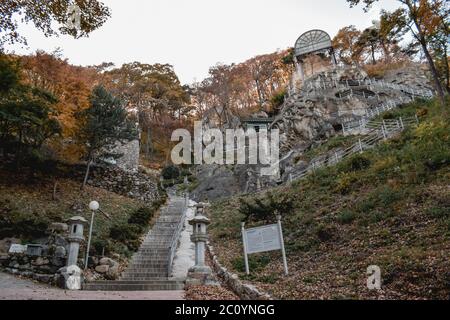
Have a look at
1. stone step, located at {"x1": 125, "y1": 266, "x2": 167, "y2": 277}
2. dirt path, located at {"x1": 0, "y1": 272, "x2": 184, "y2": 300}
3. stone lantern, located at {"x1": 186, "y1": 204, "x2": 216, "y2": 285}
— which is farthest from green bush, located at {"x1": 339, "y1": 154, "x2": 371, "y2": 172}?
dirt path, located at {"x1": 0, "y1": 272, "x2": 184, "y2": 300}

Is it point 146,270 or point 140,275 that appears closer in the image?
point 140,275

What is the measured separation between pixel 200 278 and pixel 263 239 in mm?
2273

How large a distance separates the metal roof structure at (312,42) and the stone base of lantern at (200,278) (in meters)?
41.3

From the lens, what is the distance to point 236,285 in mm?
8719

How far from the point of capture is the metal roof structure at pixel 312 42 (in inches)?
1738

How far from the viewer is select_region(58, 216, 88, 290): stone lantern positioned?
9.59 metres

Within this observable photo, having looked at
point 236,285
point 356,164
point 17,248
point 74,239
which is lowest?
point 236,285

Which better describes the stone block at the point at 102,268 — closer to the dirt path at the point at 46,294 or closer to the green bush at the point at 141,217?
the dirt path at the point at 46,294

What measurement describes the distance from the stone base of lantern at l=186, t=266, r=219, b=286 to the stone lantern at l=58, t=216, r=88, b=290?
3.44 metres

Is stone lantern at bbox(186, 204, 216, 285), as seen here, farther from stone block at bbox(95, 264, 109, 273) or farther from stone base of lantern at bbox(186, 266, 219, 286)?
stone block at bbox(95, 264, 109, 273)

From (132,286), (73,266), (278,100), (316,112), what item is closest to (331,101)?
(316,112)

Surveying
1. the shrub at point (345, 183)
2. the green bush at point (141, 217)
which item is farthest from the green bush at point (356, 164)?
the green bush at point (141, 217)

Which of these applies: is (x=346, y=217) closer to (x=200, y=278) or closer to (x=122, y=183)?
(x=200, y=278)

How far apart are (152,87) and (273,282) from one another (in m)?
38.9
